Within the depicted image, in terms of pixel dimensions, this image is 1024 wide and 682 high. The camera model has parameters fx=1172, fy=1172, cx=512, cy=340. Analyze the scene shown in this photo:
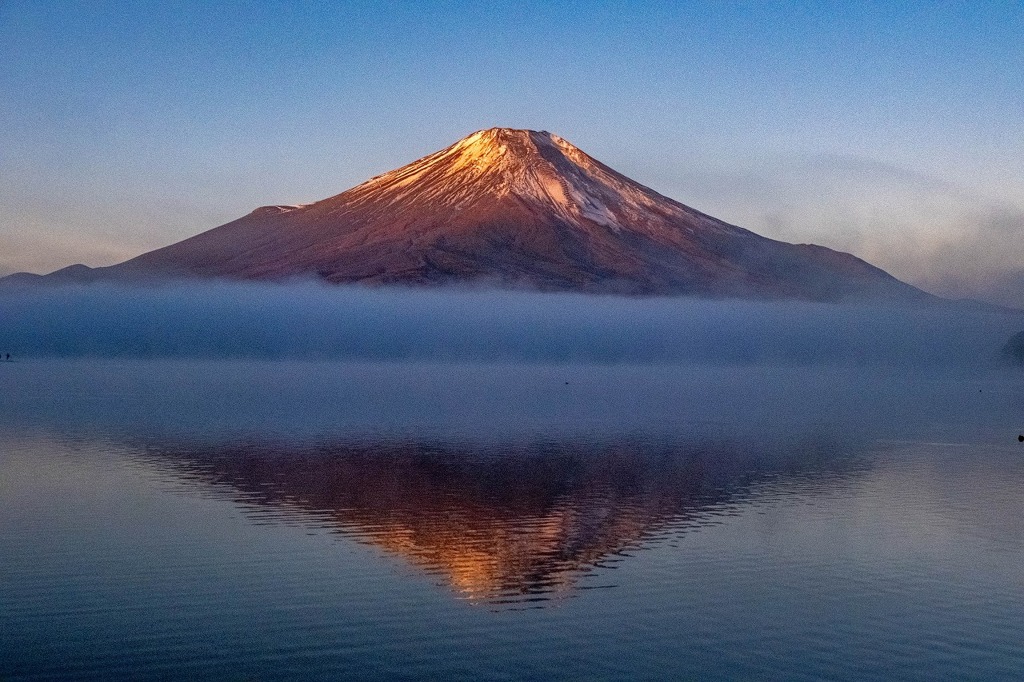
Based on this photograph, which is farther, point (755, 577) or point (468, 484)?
point (468, 484)

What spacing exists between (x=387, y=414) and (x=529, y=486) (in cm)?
3824

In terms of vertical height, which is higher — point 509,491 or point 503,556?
point 509,491

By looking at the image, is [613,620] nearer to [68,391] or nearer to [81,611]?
[81,611]

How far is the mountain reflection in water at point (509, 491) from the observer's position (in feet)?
93.8

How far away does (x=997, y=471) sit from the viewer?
160 feet

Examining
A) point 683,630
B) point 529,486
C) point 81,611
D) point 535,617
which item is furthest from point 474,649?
point 529,486

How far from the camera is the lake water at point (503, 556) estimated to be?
20188 millimetres

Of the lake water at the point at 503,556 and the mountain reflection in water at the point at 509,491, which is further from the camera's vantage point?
the mountain reflection in water at the point at 509,491

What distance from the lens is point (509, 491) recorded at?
134 feet

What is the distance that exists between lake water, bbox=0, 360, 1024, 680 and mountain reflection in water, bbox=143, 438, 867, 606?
188 millimetres

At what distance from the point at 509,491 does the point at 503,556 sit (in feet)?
39.3

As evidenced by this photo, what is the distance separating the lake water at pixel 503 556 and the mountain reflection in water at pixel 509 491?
19cm

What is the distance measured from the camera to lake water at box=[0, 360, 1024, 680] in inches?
795

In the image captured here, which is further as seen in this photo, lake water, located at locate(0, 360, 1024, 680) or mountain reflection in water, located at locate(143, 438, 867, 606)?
mountain reflection in water, located at locate(143, 438, 867, 606)
